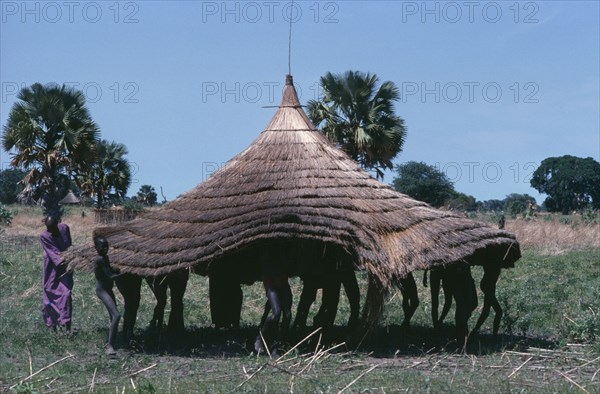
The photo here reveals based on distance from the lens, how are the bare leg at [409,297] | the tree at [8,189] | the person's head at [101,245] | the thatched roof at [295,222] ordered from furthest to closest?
1. the tree at [8,189]
2. the bare leg at [409,297]
3. the person's head at [101,245]
4. the thatched roof at [295,222]

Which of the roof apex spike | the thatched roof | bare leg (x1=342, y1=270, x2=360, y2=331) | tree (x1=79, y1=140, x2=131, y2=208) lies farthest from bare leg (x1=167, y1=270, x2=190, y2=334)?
tree (x1=79, y1=140, x2=131, y2=208)

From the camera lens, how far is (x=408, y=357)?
12.1 metres

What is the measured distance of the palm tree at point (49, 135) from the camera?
84.6ft

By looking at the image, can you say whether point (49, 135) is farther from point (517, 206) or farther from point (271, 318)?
point (517, 206)

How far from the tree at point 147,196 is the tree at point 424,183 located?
1329 centimetres

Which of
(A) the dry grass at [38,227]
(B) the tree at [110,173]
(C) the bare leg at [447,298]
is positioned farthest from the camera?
(B) the tree at [110,173]

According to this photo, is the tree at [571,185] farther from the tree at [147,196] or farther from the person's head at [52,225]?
the person's head at [52,225]

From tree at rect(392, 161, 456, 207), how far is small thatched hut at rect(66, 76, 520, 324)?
31.2 m

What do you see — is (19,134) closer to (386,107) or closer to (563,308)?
(386,107)

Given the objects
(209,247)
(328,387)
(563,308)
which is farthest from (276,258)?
(563,308)

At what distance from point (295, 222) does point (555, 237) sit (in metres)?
16.5

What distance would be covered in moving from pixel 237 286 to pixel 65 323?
259 cm

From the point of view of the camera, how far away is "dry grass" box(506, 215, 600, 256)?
2545 cm

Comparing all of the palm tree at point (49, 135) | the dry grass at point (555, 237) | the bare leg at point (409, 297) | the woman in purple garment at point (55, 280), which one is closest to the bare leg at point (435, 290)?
the bare leg at point (409, 297)
